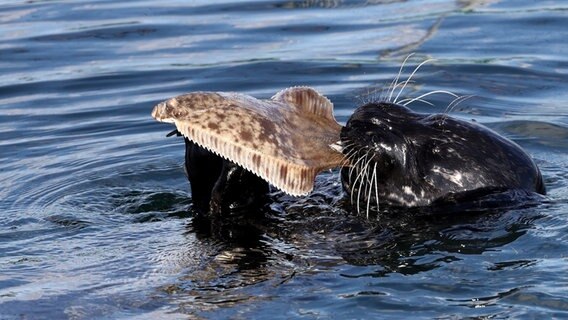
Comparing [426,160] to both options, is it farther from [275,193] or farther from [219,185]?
[219,185]

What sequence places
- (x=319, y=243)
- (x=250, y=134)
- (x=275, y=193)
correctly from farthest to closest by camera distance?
(x=275, y=193), (x=319, y=243), (x=250, y=134)

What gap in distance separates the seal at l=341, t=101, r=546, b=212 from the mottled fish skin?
1.22 feet

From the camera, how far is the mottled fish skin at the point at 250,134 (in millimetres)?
5379

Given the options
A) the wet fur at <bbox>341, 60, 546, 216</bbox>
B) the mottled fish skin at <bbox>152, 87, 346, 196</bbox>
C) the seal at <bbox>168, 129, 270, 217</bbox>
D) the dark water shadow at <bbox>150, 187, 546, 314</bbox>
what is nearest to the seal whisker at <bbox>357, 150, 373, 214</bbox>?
the wet fur at <bbox>341, 60, 546, 216</bbox>

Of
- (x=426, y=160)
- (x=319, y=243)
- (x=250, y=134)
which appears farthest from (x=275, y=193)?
(x=250, y=134)

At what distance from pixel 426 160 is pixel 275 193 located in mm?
913

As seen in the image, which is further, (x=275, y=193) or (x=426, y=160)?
(x=275, y=193)

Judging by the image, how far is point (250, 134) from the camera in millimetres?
5410

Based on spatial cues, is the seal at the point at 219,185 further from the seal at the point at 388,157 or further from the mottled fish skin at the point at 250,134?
the mottled fish skin at the point at 250,134

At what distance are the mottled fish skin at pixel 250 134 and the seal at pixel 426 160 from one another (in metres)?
0.37

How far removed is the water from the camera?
5.30 m

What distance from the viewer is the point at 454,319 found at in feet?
16.2

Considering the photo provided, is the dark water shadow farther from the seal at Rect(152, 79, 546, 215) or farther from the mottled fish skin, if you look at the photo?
the mottled fish skin

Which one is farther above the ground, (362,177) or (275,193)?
(362,177)
